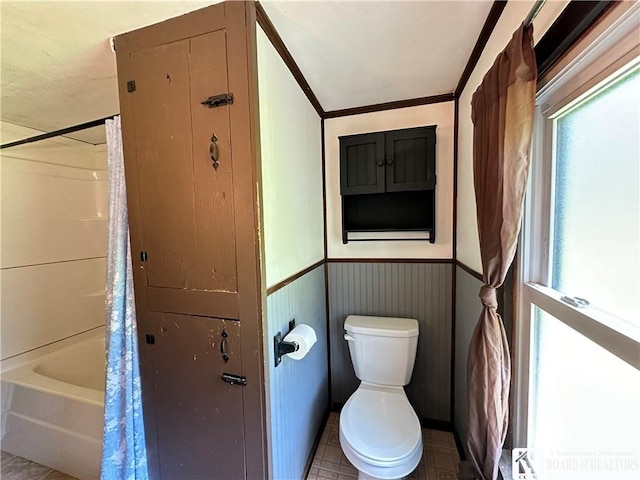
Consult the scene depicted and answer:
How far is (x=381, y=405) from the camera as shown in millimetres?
1497

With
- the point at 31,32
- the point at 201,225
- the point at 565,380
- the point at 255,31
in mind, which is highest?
the point at 31,32

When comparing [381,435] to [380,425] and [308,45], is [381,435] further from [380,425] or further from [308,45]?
[308,45]

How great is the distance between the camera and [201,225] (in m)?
1.04

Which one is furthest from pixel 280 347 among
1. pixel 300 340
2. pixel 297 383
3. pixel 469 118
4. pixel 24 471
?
pixel 24 471

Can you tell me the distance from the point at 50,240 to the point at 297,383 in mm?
2291

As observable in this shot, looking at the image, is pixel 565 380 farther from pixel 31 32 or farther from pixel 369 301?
pixel 31 32

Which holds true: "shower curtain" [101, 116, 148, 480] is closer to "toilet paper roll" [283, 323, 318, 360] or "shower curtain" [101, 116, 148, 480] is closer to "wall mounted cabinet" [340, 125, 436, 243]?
"toilet paper roll" [283, 323, 318, 360]

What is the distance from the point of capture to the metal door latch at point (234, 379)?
1028mm

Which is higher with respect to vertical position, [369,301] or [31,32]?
[31,32]

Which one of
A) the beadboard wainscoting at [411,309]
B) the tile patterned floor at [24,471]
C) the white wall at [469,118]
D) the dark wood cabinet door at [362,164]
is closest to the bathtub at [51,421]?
the tile patterned floor at [24,471]

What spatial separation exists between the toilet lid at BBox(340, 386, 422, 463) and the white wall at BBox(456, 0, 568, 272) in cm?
90

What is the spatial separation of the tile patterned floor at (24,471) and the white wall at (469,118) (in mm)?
2707

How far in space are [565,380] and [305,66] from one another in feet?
5.65

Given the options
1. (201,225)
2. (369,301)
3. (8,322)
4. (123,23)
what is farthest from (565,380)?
(8,322)
